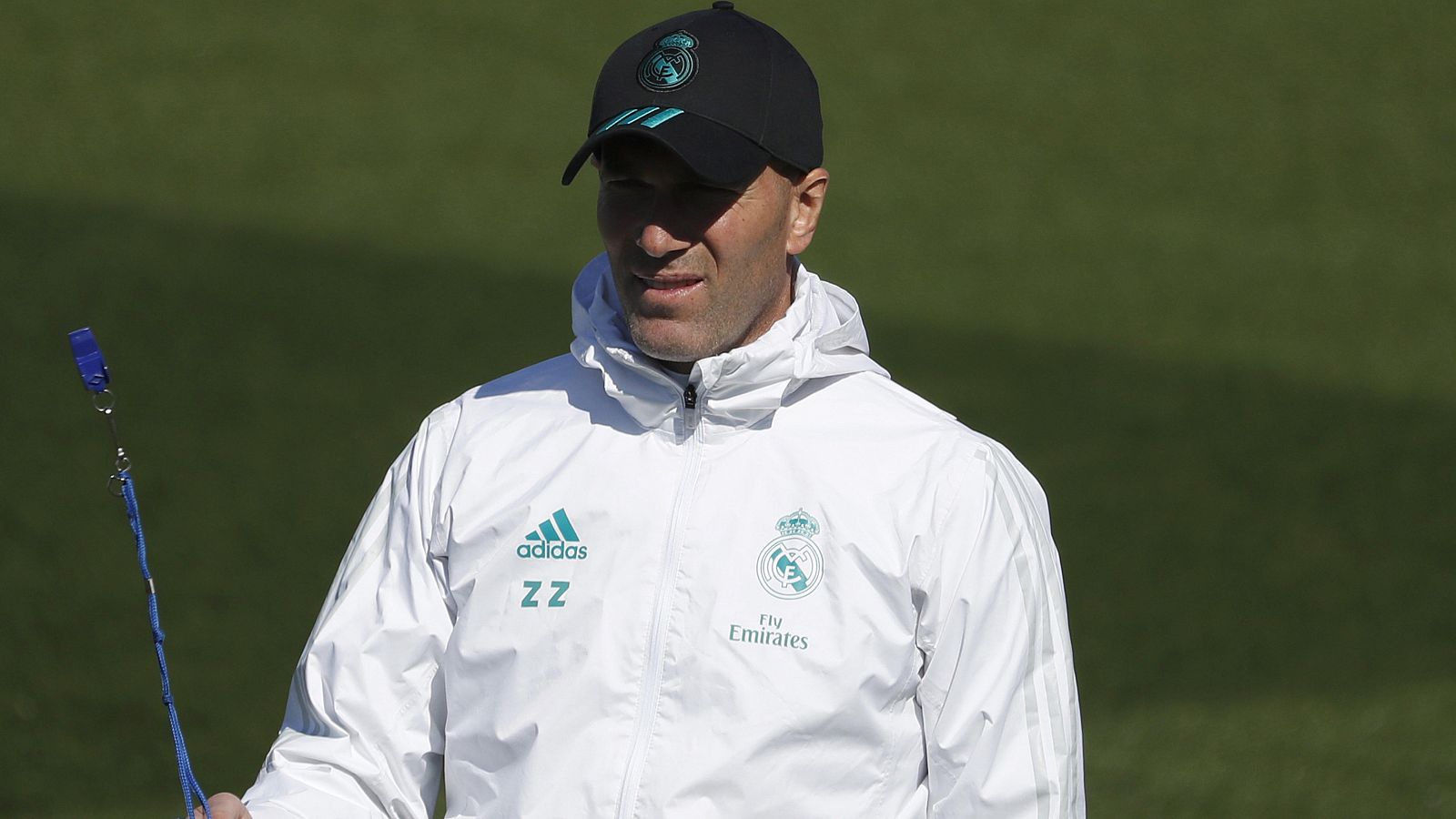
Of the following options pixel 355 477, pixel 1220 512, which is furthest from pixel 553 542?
pixel 1220 512

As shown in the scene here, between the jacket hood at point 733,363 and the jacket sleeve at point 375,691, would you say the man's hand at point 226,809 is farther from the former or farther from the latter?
the jacket hood at point 733,363

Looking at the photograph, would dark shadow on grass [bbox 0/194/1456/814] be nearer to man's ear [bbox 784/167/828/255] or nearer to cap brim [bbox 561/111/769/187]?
man's ear [bbox 784/167/828/255]

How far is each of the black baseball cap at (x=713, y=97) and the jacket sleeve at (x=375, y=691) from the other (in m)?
0.49

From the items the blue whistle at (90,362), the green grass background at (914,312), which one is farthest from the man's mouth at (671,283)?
the green grass background at (914,312)

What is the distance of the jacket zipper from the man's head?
9 cm

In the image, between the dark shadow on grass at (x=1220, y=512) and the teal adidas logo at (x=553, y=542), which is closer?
the teal adidas logo at (x=553, y=542)

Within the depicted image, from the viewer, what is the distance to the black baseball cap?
205 cm

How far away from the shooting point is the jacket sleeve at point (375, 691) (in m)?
2.10

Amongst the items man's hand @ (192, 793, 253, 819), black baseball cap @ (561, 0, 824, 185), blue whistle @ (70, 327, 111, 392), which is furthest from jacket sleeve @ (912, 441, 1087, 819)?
blue whistle @ (70, 327, 111, 392)

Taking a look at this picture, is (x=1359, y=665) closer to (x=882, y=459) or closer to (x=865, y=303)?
(x=865, y=303)

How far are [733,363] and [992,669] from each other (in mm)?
443

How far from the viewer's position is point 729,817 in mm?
1998

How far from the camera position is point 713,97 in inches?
82.0

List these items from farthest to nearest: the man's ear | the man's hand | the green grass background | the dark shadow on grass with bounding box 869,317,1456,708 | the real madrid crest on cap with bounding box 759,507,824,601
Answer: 1. the dark shadow on grass with bounding box 869,317,1456,708
2. the green grass background
3. the man's ear
4. the real madrid crest on cap with bounding box 759,507,824,601
5. the man's hand
